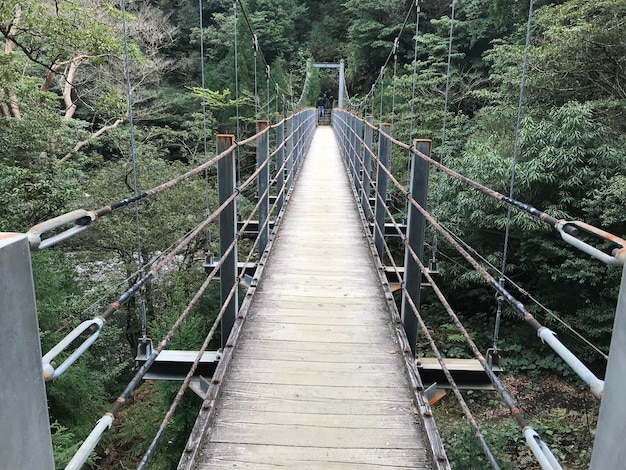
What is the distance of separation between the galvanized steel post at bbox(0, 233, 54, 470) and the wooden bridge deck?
2.66 feet

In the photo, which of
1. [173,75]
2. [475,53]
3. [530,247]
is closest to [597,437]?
[530,247]

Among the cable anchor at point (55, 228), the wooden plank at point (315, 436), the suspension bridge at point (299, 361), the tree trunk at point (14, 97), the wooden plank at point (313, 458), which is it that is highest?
the tree trunk at point (14, 97)

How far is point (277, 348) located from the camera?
6.40 ft

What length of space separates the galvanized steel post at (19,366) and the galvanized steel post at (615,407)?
645mm

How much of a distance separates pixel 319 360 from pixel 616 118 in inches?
208

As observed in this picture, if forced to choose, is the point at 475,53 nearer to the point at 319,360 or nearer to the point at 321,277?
the point at 321,277

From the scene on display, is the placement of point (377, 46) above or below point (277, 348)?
above

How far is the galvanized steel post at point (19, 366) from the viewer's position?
0.54m

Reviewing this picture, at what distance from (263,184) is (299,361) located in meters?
1.83

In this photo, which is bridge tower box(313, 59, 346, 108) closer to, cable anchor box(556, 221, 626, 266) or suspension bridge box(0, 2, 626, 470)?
suspension bridge box(0, 2, 626, 470)

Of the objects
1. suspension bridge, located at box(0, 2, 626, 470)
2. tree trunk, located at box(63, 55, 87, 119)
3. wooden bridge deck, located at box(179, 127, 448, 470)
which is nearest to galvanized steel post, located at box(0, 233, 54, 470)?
suspension bridge, located at box(0, 2, 626, 470)

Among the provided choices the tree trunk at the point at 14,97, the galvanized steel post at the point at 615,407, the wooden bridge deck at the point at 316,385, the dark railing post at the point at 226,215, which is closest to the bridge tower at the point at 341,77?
the tree trunk at the point at 14,97

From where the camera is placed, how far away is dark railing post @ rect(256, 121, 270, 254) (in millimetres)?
3068

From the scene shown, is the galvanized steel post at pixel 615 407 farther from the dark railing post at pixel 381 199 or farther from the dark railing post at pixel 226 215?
the dark railing post at pixel 381 199
